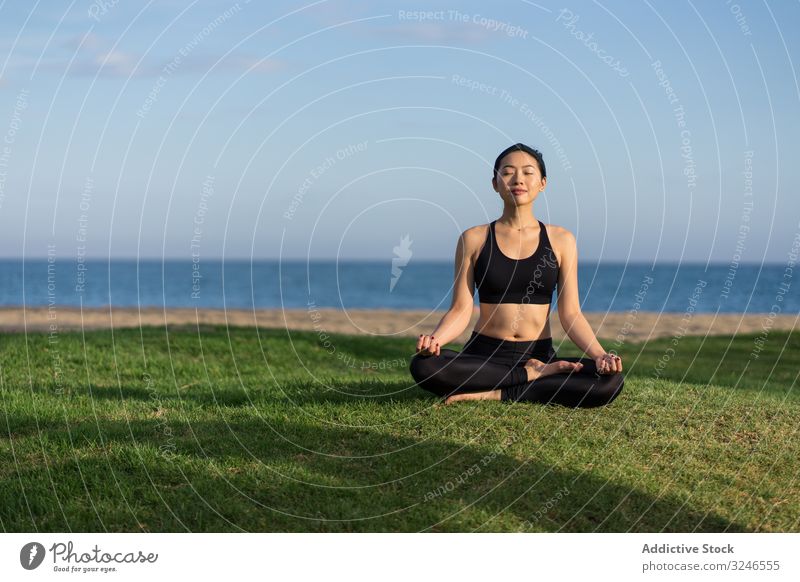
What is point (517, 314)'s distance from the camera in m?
9.42

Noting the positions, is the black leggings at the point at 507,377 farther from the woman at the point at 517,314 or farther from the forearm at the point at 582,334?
the forearm at the point at 582,334

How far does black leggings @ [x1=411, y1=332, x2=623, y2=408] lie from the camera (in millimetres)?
9251

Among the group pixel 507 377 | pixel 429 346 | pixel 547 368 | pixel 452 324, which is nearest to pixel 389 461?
pixel 429 346

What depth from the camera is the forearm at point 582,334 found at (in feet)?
30.1

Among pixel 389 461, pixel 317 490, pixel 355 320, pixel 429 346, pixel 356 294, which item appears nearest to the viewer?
pixel 317 490

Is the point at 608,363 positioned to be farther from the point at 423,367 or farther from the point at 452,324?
the point at 423,367

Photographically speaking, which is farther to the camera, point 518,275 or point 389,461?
point 518,275

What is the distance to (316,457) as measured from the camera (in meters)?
8.38

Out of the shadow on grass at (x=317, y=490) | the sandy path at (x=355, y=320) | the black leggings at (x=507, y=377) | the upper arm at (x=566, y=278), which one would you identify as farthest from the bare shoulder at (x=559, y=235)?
the sandy path at (x=355, y=320)

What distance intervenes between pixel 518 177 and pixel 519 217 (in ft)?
1.50

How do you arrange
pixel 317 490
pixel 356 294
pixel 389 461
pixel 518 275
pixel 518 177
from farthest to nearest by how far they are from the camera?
1. pixel 356 294
2. pixel 518 275
3. pixel 518 177
4. pixel 389 461
5. pixel 317 490

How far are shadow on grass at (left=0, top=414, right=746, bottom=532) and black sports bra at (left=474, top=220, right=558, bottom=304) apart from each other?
1.71 m

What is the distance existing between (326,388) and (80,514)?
3945 mm

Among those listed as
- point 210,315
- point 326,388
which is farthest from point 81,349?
point 210,315
